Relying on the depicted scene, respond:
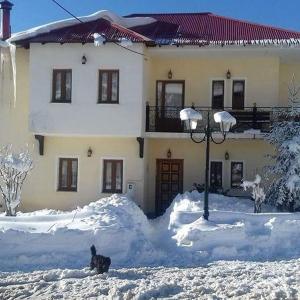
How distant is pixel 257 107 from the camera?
1697 centimetres

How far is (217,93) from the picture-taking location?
17.6 metres

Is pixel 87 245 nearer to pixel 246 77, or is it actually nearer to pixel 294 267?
pixel 294 267

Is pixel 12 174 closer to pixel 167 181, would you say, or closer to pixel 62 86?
pixel 62 86

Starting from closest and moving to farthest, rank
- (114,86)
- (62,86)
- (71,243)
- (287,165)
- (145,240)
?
(71,243) < (145,240) < (287,165) < (114,86) < (62,86)

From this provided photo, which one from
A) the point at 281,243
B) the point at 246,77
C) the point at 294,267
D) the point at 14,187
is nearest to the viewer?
the point at 294,267

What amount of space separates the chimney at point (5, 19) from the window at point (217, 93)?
7920mm

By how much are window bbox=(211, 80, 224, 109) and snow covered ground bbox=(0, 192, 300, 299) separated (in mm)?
4423

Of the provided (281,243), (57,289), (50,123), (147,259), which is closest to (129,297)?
(57,289)

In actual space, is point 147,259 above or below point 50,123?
below

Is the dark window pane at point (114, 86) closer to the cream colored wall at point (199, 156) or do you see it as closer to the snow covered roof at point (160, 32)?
the snow covered roof at point (160, 32)

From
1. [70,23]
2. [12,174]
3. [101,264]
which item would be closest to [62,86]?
[70,23]

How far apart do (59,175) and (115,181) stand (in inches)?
80.8

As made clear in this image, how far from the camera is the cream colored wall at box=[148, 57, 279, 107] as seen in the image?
1719 centimetres

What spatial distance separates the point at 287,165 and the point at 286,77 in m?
4.65
